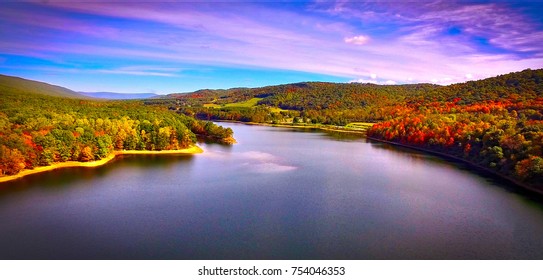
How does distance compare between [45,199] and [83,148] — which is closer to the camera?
Result: [45,199]

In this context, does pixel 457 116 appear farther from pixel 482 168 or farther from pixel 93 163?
pixel 93 163

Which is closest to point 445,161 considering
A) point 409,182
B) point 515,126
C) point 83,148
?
point 515,126

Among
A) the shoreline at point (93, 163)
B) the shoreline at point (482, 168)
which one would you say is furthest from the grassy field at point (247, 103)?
the shoreline at point (93, 163)

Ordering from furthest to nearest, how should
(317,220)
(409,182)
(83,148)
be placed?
(83,148) → (409,182) → (317,220)

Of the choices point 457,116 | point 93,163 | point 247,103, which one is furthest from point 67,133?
point 247,103

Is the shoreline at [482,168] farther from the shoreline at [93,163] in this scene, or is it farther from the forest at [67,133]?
the shoreline at [93,163]

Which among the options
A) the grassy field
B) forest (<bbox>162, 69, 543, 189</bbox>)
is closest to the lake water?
forest (<bbox>162, 69, 543, 189</bbox>)

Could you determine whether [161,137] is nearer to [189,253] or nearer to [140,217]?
[140,217]
